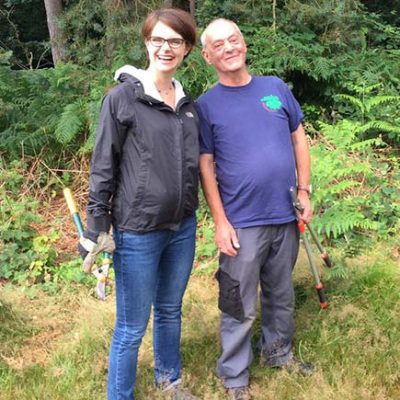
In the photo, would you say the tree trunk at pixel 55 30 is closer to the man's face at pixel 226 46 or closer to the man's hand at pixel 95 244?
Answer: the man's face at pixel 226 46

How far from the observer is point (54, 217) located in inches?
224

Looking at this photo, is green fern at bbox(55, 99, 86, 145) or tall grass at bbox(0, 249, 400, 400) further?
green fern at bbox(55, 99, 86, 145)

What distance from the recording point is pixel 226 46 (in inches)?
106

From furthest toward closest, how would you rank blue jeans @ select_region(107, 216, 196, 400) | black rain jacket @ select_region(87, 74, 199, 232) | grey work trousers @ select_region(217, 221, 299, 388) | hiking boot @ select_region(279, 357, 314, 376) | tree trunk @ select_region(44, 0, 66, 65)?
tree trunk @ select_region(44, 0, 66, 65) → hiking boot @ select_region(279, 357, 314, 376) → grey work trousers @ select_region(217, 221, 299, 388) → blue jeans @ select_region(107, 216, 196, 400) → black rain jacket @ select_region(87, 74, 199, 232)

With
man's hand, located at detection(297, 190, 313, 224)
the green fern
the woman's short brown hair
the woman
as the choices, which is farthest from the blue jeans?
the green fern

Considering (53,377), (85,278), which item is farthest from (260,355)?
(85,278)

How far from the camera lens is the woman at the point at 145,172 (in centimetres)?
232

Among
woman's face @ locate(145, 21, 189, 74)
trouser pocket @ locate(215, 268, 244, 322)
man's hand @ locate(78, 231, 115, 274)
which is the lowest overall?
trouser pocket @ locate(215, 268, 244, 322)

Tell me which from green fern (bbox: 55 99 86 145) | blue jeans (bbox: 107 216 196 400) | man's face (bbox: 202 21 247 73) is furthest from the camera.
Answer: green fern (bbox: 55 99 86 145)

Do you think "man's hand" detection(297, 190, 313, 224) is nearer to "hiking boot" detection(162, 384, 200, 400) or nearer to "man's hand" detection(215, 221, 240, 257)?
"man's hand" detection(215, 221, 240, 257)

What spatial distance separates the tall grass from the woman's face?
1853mm

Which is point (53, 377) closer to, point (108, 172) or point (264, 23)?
point (108, 172)

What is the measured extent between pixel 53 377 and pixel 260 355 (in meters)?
1.31

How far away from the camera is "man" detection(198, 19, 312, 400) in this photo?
2.71m
